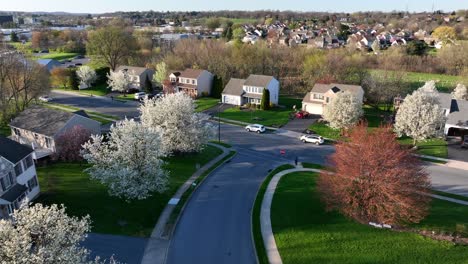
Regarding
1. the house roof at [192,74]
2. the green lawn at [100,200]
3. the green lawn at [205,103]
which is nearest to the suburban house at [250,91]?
the green lawn at [205,103]

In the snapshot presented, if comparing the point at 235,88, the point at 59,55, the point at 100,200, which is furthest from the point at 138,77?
the point at 59,55

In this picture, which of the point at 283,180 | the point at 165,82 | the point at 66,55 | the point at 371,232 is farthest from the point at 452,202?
the point at 66,55

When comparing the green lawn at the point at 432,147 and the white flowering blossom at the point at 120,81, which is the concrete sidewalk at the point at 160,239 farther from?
the white flowering blossom at the point at 120,81

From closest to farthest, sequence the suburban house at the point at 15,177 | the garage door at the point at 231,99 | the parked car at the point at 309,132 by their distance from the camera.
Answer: the suburban house at the point at 15,177 → the parked car at the point at 309,132 → the garage door at the point at 231,99

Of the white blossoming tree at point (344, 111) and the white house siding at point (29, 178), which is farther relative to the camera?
the white blossoming tree at point (344, 111)

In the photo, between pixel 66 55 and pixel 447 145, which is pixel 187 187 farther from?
pixel 66 55

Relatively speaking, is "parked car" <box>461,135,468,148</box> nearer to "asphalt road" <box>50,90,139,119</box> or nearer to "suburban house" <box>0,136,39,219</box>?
"asphalt road" <box>50,90,139,119</box>
